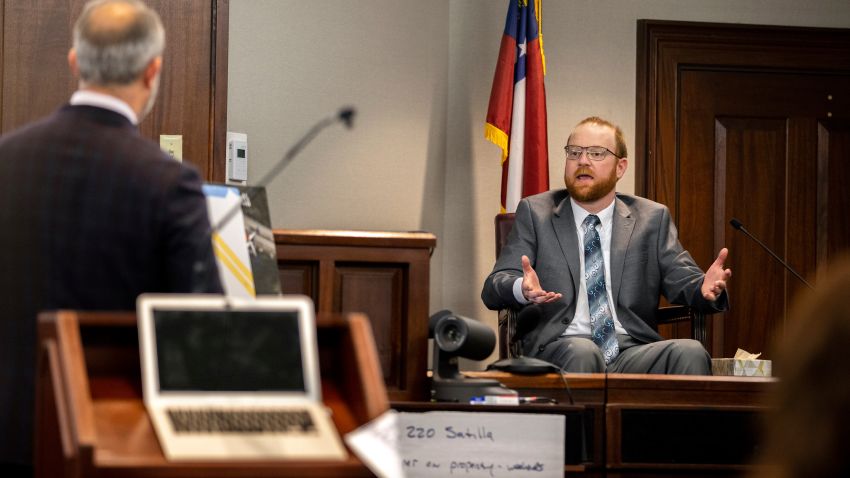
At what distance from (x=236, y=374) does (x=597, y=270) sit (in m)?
2.56

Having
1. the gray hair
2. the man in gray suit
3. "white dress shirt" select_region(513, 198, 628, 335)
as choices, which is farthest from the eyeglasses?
the gray hair

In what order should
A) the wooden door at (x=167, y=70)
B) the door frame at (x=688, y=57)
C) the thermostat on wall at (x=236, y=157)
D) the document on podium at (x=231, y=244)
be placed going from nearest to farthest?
1. the document on podium at (x=231, y=244)
2. the wooden door at (x=167, y=70)
3. the thermostat on wall at (x=236, y=157)
4. the door frame at (x=688, y=57)

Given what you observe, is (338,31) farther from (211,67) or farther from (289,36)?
(211,67)

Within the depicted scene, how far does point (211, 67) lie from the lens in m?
4.67

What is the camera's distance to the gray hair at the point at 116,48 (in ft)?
6.93

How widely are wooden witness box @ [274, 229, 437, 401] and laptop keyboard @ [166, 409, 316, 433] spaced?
4.96ft

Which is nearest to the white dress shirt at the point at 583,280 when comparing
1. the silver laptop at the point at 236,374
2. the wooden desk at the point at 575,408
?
the wooden desk at the point at 575,408

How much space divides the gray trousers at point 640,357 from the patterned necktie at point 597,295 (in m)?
0.10

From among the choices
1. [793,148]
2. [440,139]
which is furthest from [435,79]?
[793,148]

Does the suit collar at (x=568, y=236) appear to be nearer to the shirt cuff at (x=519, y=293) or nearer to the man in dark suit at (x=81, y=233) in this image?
the shirt cuff at (x=519, y=293)

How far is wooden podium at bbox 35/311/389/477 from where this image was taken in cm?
160

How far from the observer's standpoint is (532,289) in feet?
12.6

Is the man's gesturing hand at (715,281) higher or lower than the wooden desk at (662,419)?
higher

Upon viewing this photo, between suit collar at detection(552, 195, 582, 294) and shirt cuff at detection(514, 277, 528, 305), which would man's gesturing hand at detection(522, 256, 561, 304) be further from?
suit collar at detection(552, 195, 582, 294)
